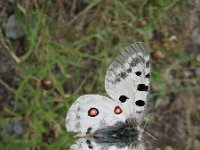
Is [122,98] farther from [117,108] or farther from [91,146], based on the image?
[91,146]

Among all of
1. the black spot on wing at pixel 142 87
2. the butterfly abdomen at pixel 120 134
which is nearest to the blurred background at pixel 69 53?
the butterfly abdomen at pixel 120 134

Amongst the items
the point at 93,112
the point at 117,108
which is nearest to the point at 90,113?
the point at 93,112

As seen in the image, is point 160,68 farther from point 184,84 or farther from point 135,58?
point 135,58

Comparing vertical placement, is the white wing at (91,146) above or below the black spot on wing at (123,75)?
below

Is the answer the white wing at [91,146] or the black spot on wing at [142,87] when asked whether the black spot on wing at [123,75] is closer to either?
the black spot on wing at [142,87]

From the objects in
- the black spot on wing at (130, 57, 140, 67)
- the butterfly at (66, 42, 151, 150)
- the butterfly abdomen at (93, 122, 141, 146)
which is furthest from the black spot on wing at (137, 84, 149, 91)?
the butterfly abdomen at (93, 122, 141, 146)
